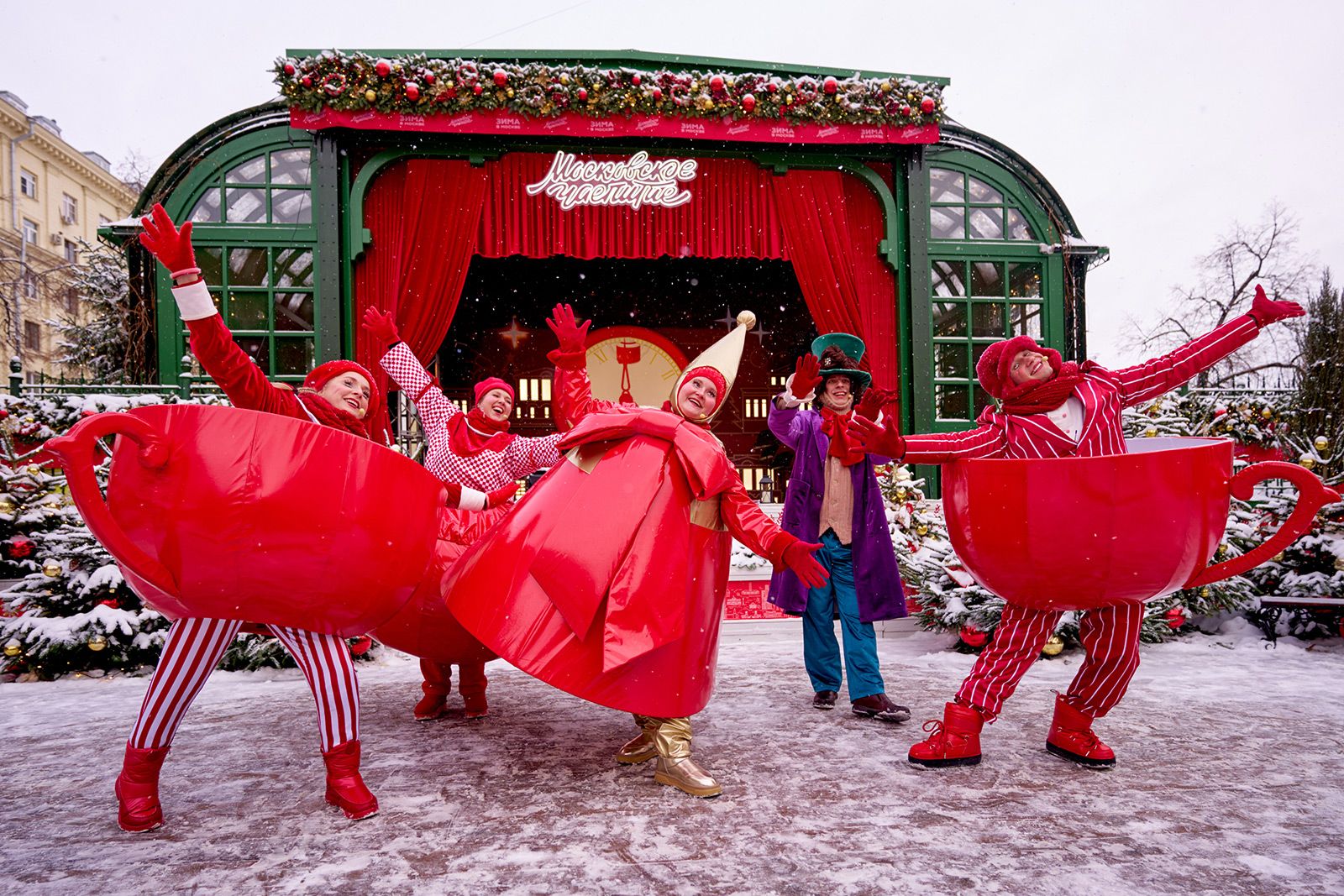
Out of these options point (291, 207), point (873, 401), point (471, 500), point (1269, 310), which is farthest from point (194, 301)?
point (291, 207)

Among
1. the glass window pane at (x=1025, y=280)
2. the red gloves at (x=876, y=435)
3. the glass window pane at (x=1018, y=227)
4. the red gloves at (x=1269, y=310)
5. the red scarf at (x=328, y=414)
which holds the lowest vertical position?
the red gloves at (x=876, y=435)

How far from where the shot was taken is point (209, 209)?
810 centimetres

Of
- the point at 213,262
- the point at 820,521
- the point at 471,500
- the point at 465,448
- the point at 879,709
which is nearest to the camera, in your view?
the point at 471,500

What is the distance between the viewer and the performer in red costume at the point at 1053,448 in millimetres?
2824

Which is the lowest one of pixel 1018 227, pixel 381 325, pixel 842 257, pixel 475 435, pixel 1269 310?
pixel 475 435

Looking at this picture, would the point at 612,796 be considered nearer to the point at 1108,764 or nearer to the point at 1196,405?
the point at 1108,764

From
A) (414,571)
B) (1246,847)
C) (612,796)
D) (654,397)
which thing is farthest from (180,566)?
(654,397)

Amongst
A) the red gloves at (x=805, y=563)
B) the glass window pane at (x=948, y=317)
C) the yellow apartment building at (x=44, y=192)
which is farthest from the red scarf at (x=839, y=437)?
the yellow apartment building at (x=44, y=192)

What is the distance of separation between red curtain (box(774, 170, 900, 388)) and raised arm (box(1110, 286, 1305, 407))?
19.3 feet

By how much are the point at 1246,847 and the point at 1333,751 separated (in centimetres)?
129

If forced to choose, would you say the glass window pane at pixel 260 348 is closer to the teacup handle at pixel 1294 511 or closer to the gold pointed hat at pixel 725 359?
the gold pointed hat at pixel 725 359

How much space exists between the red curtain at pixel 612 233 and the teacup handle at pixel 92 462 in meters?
5.93

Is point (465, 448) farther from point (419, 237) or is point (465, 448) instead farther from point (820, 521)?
point (419, 237)

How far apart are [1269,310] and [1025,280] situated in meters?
6.83
